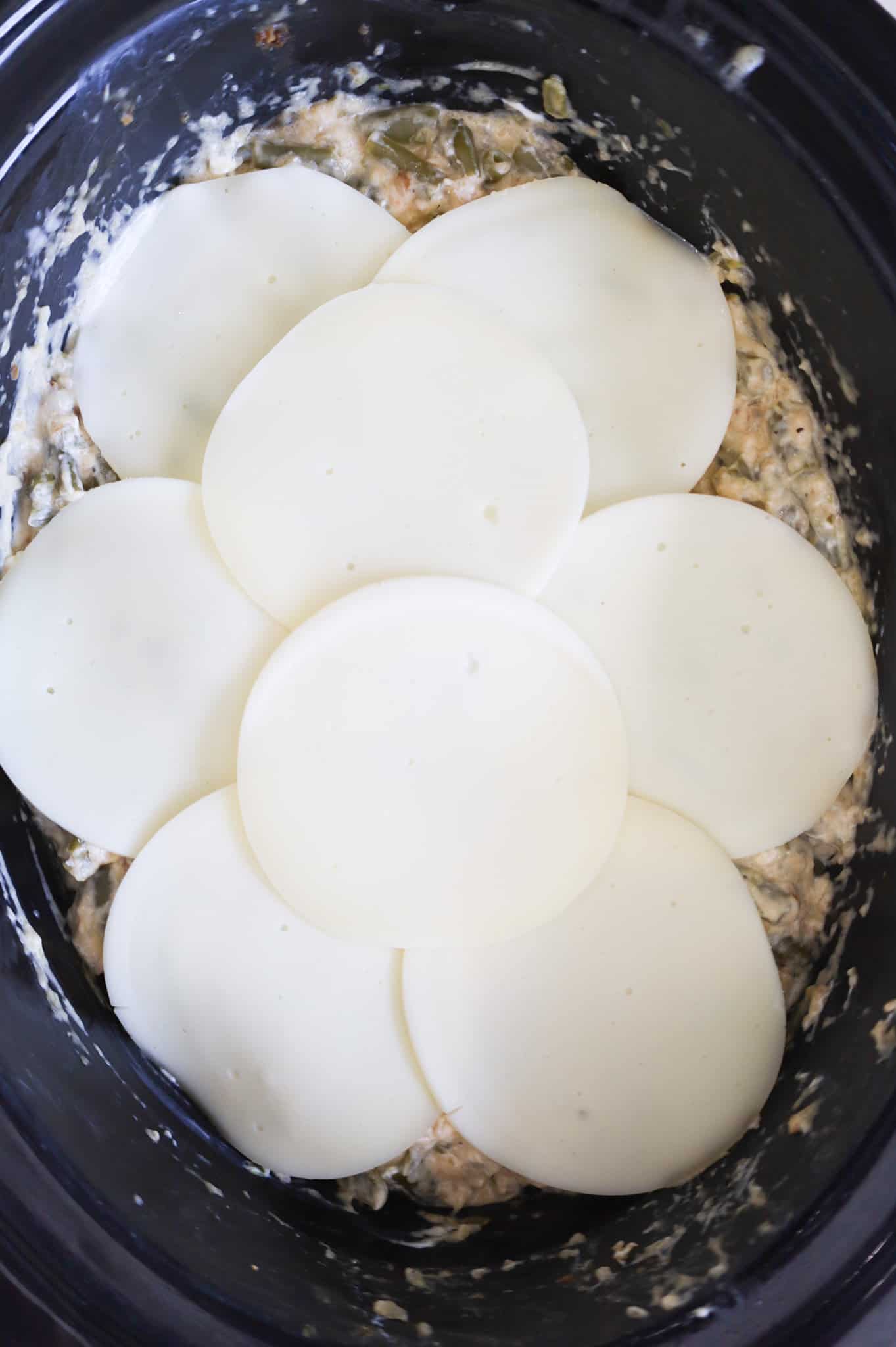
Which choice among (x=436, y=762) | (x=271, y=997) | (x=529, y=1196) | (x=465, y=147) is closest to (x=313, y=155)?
(x=465, y=147)

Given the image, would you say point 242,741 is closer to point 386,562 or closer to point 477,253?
point 386,562

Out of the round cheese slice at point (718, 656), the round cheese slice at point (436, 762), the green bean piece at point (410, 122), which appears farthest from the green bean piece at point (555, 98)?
the round cheese slice at point (436, 762)

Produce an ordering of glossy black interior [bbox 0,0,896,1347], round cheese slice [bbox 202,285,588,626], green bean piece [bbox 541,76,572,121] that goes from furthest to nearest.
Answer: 1. green bean piece [bbox 541,76,572,121]
2. round cheese slice [bbox 202,285,588,626]
3. glossy black interior [bbox 0,0,896,1347]

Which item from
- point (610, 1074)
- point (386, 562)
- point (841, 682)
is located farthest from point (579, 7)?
point (610, 1074)

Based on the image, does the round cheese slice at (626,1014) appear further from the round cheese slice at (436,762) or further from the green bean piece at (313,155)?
the green bean piece at (313,155)

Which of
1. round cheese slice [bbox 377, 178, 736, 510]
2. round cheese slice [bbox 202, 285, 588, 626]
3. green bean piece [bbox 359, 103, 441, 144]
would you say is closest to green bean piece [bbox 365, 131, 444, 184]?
green bean piece [bbox 359, 103, 441, 144]

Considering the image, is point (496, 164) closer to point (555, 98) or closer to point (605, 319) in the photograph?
point (555, 98)

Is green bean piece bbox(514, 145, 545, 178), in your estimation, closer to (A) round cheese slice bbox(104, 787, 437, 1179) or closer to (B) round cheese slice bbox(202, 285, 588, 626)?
(B) round cheese slice bbox(202, 285, 588, 626)
